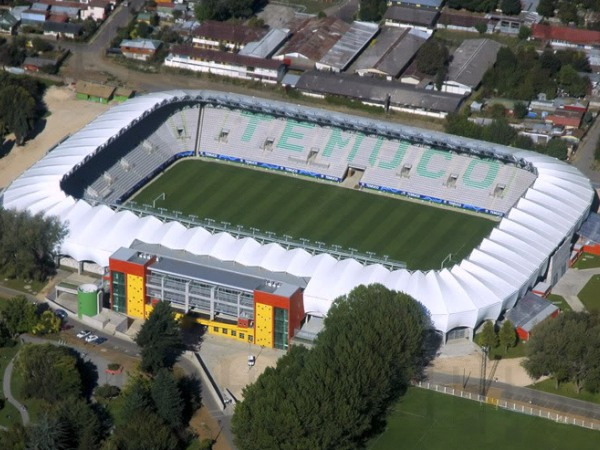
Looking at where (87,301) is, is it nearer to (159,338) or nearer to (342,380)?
(159,338)

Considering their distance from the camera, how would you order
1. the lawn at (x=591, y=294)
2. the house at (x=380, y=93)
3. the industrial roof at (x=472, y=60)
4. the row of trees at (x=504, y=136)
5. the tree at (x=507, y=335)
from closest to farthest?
the tree at (x=507, y=335)
the lawn at (x=591, y=294)
the row of trees at (x=504, y=136)
the house at (x=380, y=93)
the industrial roof at (x=472, y=60)

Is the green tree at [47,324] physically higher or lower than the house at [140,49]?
lower

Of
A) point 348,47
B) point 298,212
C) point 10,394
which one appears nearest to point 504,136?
point 298,212

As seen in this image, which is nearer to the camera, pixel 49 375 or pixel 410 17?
pixel 49 375

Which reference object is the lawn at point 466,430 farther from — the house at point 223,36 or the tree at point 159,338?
the house at point 223,36

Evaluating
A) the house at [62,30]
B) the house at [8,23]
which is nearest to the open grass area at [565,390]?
the house at [62,30]

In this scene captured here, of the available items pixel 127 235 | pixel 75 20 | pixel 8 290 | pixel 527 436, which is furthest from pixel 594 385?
pixel 75 20

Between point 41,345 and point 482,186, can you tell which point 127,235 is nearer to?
point 41,345
